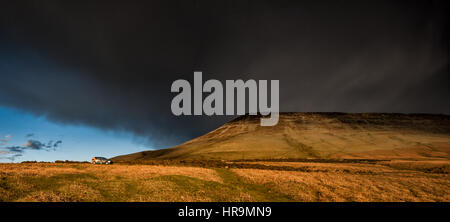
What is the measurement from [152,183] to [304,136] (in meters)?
145

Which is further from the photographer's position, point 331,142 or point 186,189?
point 331,142

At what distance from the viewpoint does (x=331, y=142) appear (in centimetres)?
13625

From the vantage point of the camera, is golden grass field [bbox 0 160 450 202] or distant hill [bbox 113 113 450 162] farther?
distant hill [bbox 113 113 450 162]

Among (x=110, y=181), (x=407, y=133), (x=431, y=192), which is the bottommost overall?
(x=431, y=192)

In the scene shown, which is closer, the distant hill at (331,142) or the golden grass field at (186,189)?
the golden grass field at (186,189)

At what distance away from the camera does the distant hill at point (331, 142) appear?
4183 inches

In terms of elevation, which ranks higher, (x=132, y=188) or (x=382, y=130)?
(x=382, y=130)

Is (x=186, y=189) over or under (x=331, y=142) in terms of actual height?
under

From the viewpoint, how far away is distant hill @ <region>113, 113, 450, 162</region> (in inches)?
4183

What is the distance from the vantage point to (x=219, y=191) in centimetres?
2581
